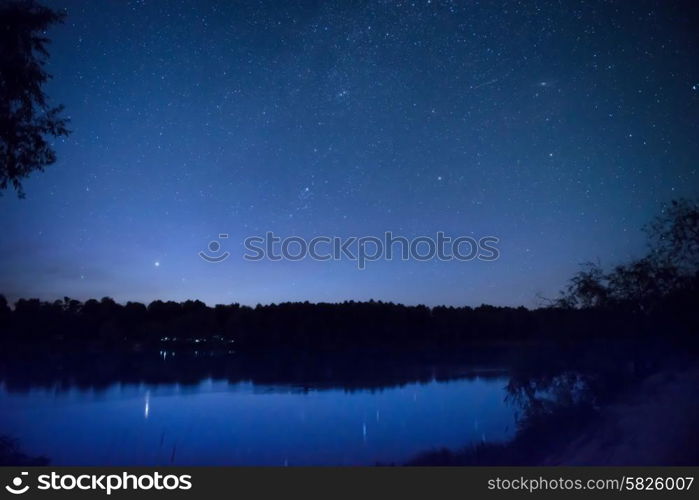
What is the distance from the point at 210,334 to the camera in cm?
7750

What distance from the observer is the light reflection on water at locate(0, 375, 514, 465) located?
16.5 m

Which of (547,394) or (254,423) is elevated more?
(547,394)

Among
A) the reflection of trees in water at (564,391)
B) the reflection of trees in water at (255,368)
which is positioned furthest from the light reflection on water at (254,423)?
the reflection of trees in water at (255,368)

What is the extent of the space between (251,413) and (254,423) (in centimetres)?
295

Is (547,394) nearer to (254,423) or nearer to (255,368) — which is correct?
(254,423)

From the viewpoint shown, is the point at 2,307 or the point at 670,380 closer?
the point at 670,380

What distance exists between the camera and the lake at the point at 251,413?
55.3 ft

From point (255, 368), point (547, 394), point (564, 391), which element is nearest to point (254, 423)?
point (547, 394)

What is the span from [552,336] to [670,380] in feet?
28.0

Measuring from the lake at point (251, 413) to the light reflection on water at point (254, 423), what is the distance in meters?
0.06

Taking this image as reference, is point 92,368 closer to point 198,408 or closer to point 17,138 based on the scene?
point 198,408

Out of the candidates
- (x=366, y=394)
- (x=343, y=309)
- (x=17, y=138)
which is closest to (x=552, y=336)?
(x=366, y=394)

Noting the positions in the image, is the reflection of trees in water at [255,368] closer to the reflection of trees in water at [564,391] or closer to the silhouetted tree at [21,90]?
the reflection of trees in water at [564,391]

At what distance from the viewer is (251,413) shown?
26.1 metres
